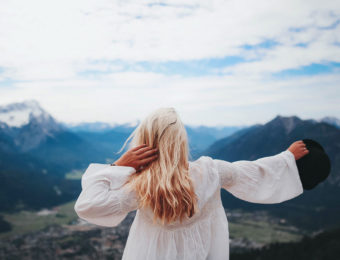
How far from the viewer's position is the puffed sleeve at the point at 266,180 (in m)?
2.56

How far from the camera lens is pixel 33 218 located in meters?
95.7

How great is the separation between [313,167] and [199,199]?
102 centimetres

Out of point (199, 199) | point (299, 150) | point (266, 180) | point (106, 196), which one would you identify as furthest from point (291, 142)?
point (106, 196)

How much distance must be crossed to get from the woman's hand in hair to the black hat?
1292 millimetres

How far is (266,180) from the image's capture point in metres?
2.63

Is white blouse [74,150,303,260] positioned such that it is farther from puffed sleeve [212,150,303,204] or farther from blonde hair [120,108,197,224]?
blonde hair [120,108,197,224]

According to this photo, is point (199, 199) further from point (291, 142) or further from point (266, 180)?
point (291, 142)

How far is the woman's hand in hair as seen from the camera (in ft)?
7.36

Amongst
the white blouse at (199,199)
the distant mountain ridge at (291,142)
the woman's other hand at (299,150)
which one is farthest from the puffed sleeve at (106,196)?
the distant mountain ridge at (291,142)

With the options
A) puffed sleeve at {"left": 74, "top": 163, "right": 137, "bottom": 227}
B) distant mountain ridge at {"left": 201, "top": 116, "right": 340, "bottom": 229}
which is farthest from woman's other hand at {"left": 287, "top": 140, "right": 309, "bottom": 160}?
distant mountain ridge at {"left": 201, "top": 116, "right": 340, "bottom": 229}

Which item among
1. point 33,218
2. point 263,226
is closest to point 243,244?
point 263,226

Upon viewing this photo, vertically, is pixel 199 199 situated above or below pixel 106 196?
below

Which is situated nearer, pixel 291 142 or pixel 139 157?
pixel 139 157

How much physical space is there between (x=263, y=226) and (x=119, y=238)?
3528cm
